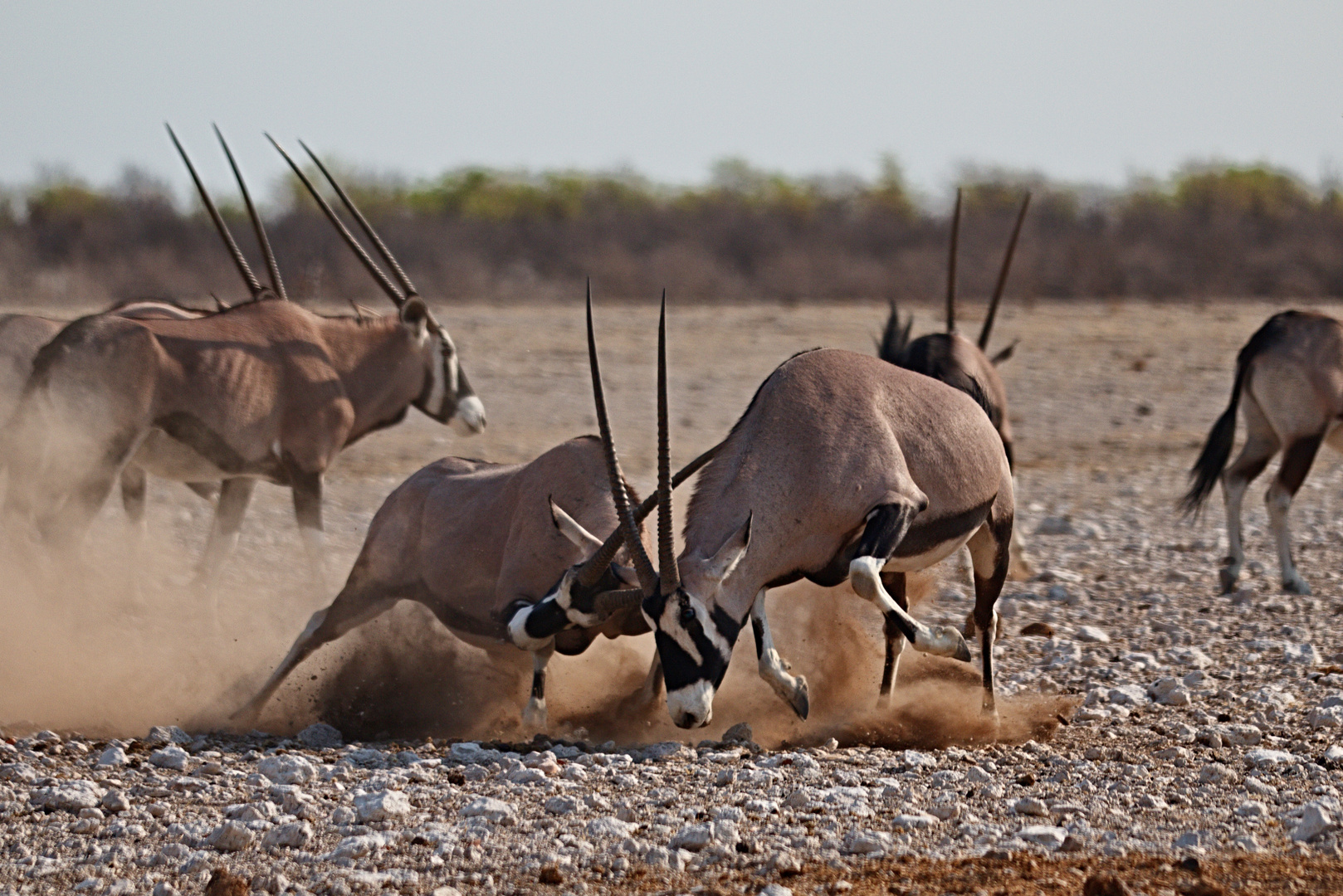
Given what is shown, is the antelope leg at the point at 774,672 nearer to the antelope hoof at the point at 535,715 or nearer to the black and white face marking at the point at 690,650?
the black and white face marking at the point at 690,650

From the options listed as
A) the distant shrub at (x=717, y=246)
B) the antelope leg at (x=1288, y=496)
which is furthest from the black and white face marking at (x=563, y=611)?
the distant shrub at (x=717, y=246)

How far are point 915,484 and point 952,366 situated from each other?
277 centimetres

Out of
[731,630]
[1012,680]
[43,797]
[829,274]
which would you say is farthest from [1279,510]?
[829,274]

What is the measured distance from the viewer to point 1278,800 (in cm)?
546

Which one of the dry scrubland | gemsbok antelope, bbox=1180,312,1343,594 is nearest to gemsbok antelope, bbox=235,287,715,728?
the dry scrubland

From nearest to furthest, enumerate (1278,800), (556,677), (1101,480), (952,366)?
1. (1278,800)
2. (556,677)
3. (952,366)
4. (1101,480)

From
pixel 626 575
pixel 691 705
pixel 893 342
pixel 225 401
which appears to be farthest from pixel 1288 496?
pixel 691 705

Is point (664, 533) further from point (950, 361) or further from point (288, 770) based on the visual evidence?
point (950, 361)

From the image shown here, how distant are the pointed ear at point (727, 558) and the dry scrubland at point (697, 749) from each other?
24.8 inches

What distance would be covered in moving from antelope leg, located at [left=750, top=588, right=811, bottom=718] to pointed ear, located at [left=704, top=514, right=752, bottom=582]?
26cm

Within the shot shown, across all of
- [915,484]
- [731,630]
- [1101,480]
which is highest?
[915,484]

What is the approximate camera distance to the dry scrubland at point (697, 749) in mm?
4789

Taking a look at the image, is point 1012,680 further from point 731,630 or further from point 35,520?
point 35,520


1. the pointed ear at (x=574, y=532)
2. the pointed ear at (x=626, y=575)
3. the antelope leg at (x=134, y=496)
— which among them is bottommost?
the antelope leg at (x=134, y=496)
